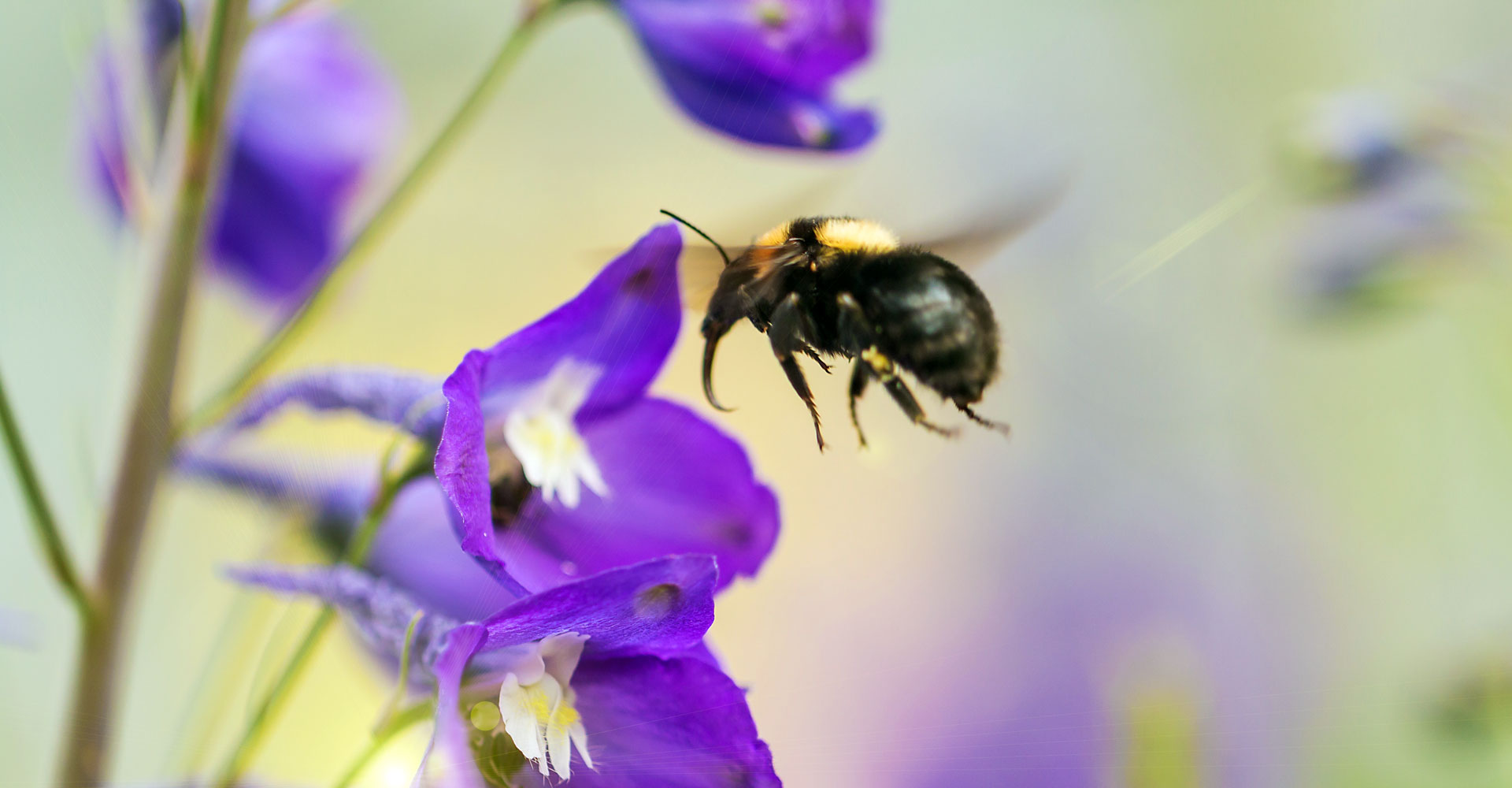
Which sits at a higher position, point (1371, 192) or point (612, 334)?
point (1371, 192)

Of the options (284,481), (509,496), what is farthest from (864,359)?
(284,481)

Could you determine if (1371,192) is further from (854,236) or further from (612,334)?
(612,334)

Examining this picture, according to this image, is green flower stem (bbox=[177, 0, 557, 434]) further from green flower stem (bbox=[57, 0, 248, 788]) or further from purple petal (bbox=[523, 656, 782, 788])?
purple petal (bbox=[523, 656, 782, 788])

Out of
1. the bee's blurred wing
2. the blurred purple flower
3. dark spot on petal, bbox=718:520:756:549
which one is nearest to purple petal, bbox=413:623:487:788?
dark spot on petal, bbox=718:520:756:549

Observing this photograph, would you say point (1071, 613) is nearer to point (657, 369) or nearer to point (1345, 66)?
point (1345, 66)

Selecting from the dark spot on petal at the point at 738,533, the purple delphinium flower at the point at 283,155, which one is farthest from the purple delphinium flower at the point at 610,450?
the purple delphinium flower at the point at 283,155

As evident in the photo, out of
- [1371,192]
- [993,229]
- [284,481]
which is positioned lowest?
[284,481]
